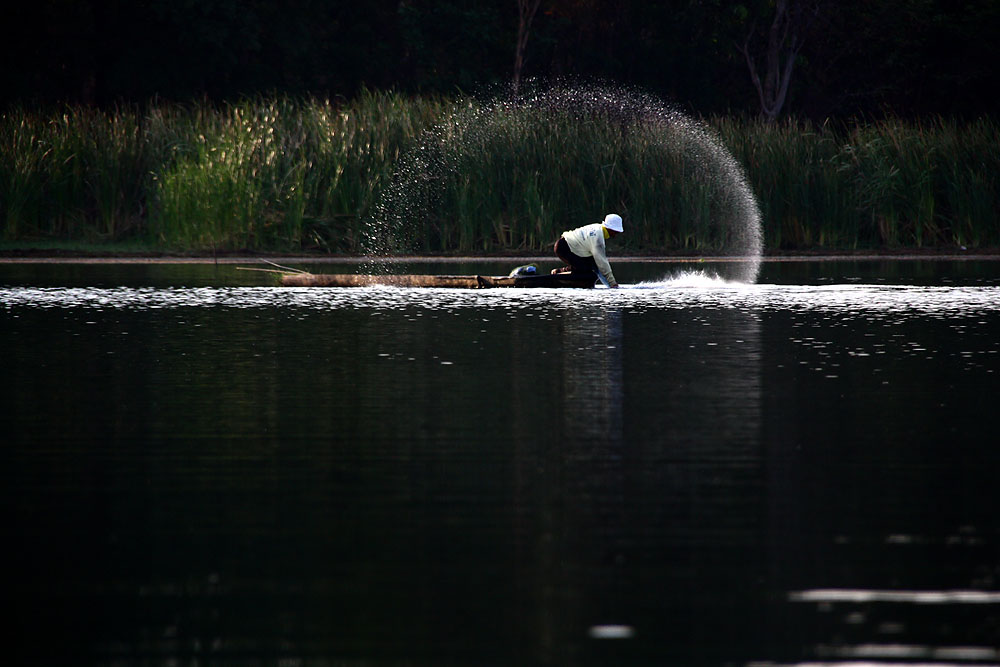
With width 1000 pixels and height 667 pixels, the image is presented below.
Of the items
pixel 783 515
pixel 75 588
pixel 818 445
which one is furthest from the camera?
pixel 818 445

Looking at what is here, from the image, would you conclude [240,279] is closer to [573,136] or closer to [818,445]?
[573,136]

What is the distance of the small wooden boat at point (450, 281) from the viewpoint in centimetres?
2414

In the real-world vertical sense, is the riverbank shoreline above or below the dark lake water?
above

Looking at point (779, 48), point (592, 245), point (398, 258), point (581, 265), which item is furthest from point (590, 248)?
point (779, 48)

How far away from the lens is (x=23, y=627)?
6.36 m

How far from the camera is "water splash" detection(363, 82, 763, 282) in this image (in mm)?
33312

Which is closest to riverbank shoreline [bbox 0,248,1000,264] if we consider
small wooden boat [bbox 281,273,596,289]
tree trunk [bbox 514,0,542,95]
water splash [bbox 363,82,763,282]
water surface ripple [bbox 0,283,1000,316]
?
water splash [bbox 363,82,763,282]

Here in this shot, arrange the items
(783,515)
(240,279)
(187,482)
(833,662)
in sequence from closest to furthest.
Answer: (833,662) < (783,515) < (187,482) < (240,279)

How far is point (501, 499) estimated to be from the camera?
340 inches

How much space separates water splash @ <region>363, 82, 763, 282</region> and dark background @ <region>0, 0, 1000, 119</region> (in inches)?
671

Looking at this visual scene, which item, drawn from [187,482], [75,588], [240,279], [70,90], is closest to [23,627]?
[75,588]

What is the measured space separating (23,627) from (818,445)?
18.4 ft

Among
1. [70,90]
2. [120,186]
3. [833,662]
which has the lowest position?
[833,662]

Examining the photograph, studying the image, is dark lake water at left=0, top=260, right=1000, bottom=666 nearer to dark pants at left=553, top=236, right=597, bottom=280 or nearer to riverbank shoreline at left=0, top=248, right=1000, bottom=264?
dark pants at left=553, top=236, right=597, bottom=280
